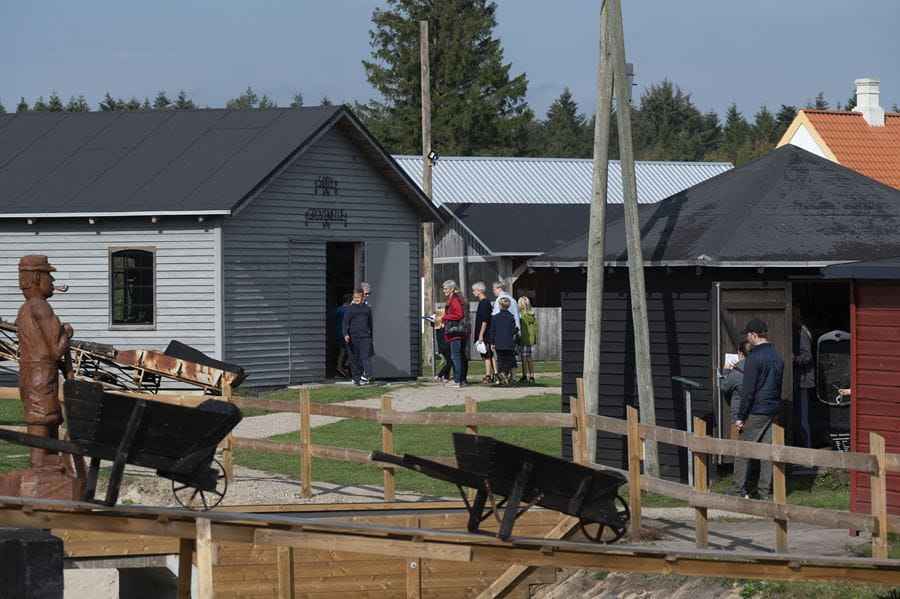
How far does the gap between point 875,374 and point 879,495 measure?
2.47 m

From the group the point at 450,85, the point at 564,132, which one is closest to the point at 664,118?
the point at 564,132

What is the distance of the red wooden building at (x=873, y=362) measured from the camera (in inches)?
540

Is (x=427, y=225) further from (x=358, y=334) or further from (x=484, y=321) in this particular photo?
(x=358, y=334)

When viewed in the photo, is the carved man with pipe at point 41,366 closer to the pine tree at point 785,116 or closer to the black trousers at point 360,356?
the black trousers at point 360,356

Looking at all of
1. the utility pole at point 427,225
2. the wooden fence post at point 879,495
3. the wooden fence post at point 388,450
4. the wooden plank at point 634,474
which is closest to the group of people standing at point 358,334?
the utility pole at point 427,225

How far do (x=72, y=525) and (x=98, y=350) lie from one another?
478 inches

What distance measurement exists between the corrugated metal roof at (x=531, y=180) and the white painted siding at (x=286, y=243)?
12711 mm

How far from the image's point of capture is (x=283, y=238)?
1114 inches

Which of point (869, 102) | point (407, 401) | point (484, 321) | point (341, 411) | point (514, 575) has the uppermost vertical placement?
point (869, 102)

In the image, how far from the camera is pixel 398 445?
20.7m

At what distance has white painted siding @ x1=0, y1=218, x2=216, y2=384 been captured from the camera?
27062mm

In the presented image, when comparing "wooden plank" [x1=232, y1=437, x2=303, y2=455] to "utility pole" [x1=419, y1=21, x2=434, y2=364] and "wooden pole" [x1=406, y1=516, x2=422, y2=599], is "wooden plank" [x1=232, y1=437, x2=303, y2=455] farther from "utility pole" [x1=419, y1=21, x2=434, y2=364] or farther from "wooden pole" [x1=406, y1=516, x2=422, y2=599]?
"utility pole" [x1=419, y1=21, x2=434, y2=364]

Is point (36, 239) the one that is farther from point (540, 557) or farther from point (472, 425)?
point (540, 557)

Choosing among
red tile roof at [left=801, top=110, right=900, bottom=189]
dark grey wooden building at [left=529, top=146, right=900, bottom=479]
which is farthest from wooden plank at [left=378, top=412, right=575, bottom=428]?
red tile roof at [left=801, top=110, right=900, bottom=189]
